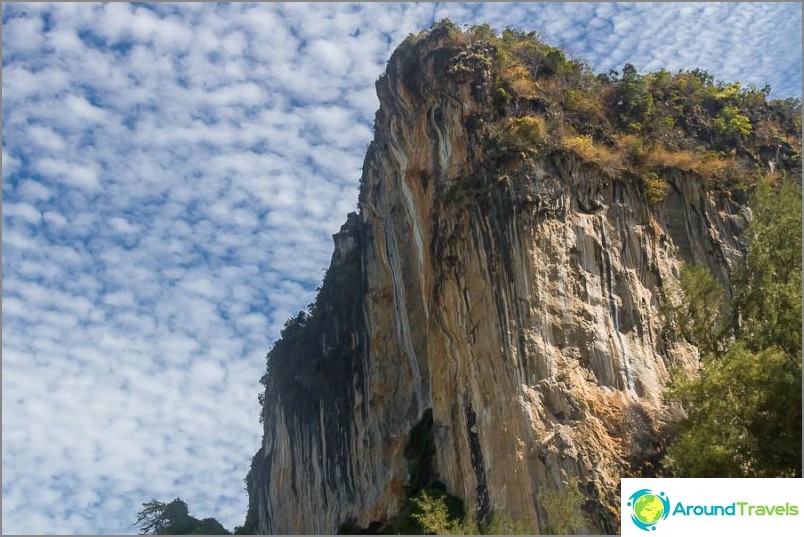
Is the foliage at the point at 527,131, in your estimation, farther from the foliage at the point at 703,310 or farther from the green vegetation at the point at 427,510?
the green vegetation at the point at 427,510

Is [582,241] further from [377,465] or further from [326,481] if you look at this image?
[326,481]

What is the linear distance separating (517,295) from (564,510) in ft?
21.2

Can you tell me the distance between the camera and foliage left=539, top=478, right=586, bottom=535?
20.3m

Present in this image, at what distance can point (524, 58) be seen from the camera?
102 feet

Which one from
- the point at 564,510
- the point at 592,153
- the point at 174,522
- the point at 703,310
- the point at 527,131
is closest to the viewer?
the point at 564,510

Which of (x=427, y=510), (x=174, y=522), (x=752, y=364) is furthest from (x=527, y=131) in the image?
(x=174, y=522)

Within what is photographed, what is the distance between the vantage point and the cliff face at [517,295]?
74.9 feet

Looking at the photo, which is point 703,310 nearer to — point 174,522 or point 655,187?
point 655,187

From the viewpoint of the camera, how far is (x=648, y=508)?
1536 cm

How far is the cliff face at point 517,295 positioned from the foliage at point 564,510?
0.37 m

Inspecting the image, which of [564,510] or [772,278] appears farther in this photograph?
[772,278]

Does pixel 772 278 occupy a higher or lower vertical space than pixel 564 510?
higher

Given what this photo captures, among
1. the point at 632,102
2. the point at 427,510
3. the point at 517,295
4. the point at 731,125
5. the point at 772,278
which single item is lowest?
the point at 427,510

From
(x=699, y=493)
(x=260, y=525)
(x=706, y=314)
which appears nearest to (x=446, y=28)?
(x=706, y=314)
